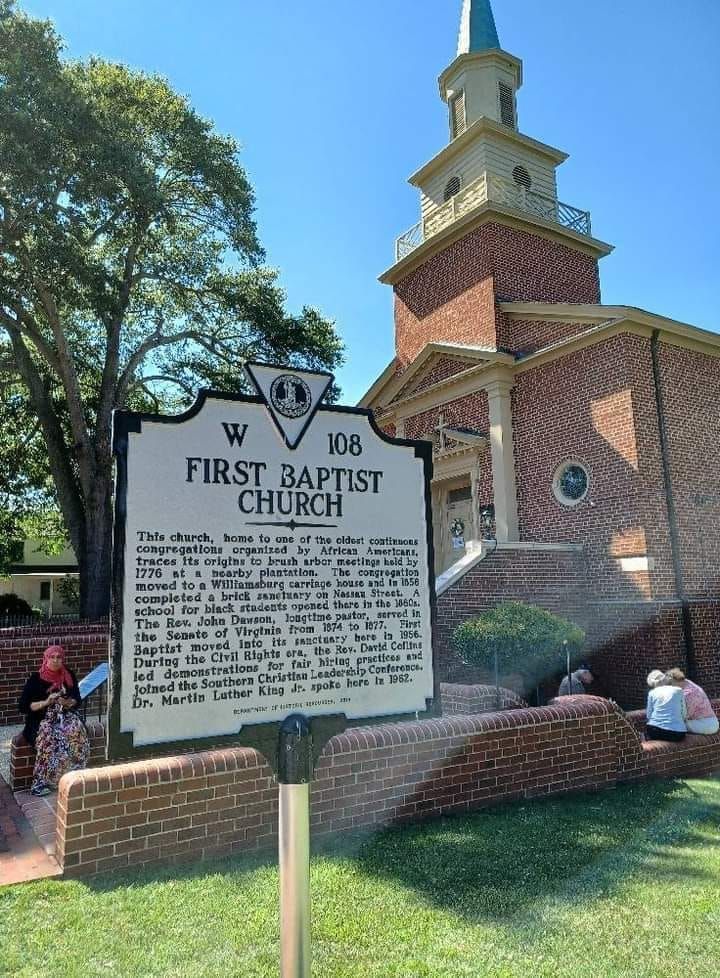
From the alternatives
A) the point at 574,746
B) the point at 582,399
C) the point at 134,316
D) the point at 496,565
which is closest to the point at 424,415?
the point at 582,399

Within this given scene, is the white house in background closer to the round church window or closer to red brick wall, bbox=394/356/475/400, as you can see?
red brick wall, bbox=394/356/475/400

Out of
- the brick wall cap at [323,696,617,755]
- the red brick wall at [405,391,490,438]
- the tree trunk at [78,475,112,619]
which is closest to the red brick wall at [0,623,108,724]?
the brick wall cap at [323,696,617,755]

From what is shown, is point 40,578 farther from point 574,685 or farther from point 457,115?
point 574,685

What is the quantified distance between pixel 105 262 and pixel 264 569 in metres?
20.6

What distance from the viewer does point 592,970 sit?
330 cm

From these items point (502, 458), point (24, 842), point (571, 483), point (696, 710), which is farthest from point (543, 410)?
point (24, 842)

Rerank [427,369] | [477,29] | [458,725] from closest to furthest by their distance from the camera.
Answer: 1. [458,725]
2. [427,369]
3. [477,29]

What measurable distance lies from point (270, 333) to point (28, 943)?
18546 mm

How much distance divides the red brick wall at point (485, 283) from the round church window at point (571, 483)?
3442 millimetres

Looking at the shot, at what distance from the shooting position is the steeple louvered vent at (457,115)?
1923 centimetres

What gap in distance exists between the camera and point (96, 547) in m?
17.9

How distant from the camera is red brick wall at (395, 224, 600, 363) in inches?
635

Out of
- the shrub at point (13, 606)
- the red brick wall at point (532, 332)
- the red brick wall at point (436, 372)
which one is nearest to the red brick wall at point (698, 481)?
the red brick wall at point (532, 332)

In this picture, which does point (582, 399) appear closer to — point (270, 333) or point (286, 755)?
point (270, 333)
